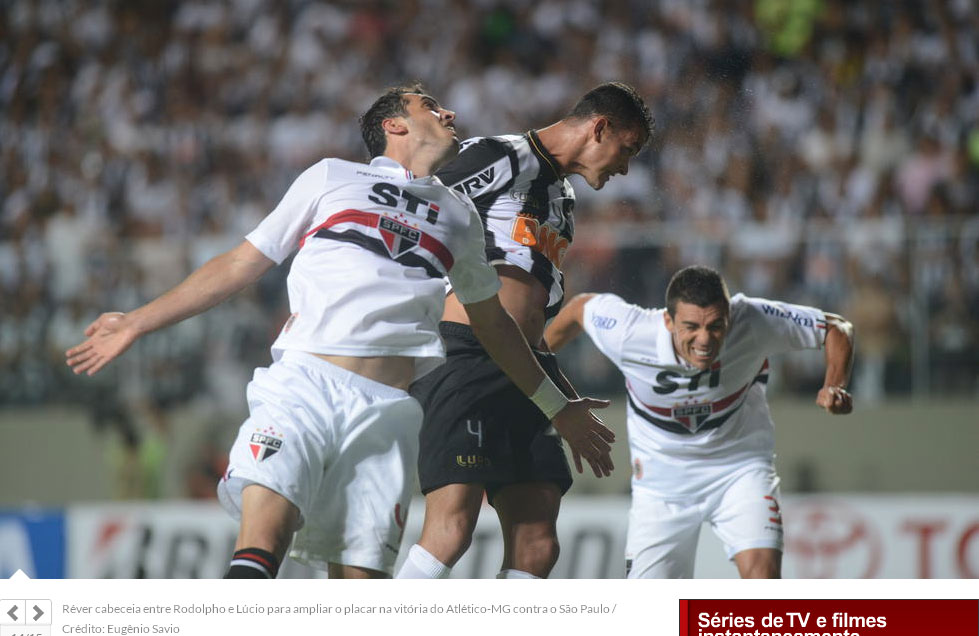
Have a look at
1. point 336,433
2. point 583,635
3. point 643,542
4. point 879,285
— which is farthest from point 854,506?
point 336,433

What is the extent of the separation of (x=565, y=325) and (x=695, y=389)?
58 centimetres

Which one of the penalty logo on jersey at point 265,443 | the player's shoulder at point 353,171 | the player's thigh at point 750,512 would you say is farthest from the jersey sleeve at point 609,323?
the penalty logo on jersey at point 265,443

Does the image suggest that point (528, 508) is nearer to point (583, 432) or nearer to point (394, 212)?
point (583, 432)

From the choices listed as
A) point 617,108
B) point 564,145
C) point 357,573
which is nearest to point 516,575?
point 357,573

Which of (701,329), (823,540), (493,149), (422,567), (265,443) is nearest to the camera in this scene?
(265,443)

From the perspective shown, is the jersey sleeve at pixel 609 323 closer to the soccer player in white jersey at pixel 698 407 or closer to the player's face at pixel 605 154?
the soccer player in white jersey at pixel 698 407

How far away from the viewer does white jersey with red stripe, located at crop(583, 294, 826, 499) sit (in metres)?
4.85

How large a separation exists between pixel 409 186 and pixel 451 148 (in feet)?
0.81

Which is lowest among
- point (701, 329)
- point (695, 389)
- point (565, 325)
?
point (695, 389)

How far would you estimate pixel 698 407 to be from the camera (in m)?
4.95

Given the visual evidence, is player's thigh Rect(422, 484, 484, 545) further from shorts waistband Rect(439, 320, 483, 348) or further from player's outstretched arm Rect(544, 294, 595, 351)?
player's outstretched arm Rect(544, 294, 595, 351)

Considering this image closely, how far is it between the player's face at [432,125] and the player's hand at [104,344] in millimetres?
1078

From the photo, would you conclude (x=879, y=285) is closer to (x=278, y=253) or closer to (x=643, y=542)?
(x=643, y=542)

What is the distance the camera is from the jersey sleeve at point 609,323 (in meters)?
5.02
